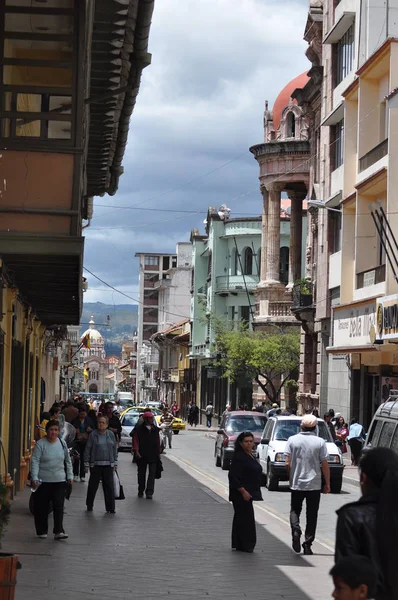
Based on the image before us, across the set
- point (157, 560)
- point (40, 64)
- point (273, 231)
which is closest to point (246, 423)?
point (157, 560)

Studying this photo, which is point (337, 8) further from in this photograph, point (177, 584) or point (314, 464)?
point (177, 584)

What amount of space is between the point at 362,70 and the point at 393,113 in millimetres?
4268

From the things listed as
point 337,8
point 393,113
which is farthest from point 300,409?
point 393,113

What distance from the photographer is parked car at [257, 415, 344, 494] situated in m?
25.3

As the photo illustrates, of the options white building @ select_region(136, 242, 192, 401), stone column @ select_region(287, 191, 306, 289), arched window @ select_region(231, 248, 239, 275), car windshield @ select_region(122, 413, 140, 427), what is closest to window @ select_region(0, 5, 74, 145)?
car windshield @ select_region(122, 413, 140, 427)

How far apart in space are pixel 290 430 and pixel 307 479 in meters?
12.4

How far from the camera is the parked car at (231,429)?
31.8m

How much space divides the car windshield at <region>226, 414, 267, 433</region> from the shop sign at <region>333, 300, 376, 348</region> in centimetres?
414

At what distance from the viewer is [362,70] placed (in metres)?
36.4

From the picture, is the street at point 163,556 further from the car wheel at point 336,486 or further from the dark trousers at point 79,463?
the car wheel at point 336,486

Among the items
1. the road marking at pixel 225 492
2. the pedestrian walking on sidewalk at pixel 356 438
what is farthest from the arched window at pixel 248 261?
the pedestrian walking on sidewalk at pixel 356 438

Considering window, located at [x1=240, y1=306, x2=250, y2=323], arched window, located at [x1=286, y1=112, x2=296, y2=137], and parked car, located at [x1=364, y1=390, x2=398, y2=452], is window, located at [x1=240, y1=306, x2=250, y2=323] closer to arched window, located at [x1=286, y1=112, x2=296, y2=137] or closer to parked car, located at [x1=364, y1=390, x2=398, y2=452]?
arched window, located at [x1=286, y1=112, x2=296, y2=137]

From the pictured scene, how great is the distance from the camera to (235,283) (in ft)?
256

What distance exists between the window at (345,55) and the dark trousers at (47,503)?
28.0 meters
